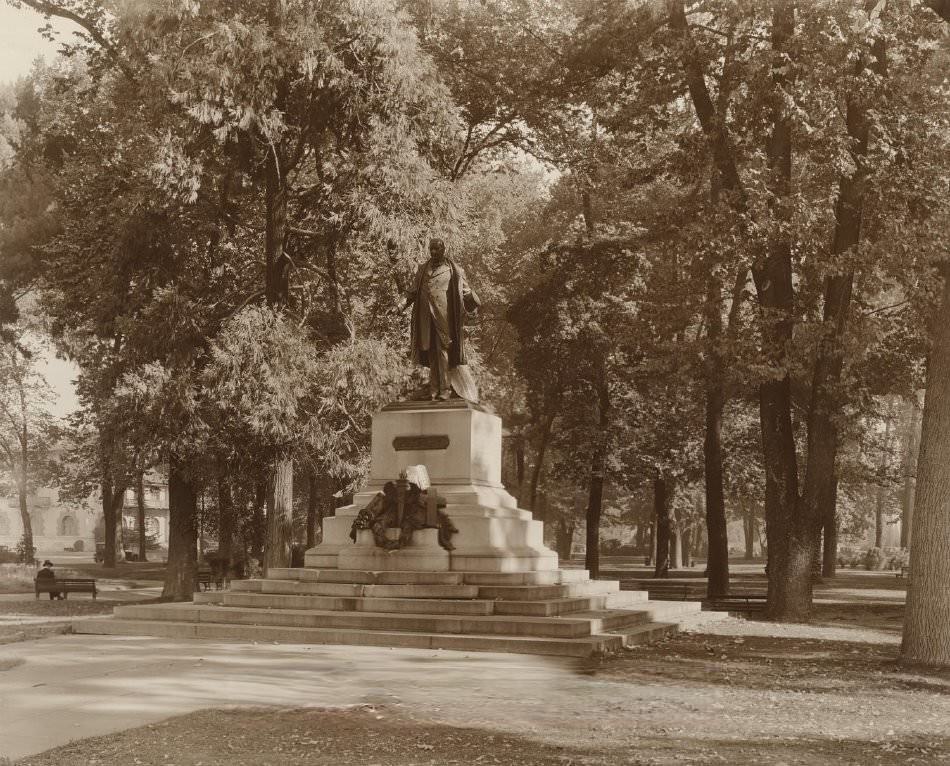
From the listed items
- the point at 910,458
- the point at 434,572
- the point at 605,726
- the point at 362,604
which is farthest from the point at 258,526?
the point at 605,726

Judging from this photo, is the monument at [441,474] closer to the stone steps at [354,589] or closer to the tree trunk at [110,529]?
the stone steps at [354,589]

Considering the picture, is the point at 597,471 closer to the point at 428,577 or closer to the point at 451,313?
the point at 451,313

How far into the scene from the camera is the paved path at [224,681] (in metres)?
9.15

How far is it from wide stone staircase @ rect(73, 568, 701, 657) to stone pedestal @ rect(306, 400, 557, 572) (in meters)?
0.38

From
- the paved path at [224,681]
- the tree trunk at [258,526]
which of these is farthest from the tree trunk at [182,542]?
the paved path at [224,681]

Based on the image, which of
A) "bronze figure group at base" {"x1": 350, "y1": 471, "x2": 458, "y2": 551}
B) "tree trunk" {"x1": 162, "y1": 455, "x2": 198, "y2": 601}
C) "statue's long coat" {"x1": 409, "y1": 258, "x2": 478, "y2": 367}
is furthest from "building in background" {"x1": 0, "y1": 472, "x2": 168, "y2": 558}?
"bronze figure group at base" {"x1": 350, "y1": 471, "x2": 458, "y2": 551}

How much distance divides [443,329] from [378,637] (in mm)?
5468

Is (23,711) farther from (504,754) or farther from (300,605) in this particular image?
(300,605)

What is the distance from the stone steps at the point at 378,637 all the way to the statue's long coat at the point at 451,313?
4926 mm

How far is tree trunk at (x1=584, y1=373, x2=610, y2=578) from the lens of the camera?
34.0m

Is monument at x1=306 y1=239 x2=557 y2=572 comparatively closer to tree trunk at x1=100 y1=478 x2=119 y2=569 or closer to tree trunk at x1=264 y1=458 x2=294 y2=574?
tree trunk at x1=264 y1=458 x2=294 y2=574

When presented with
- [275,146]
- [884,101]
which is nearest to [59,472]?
[275,146]

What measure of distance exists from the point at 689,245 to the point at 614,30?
4.31 metres

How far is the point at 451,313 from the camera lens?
17.3m
